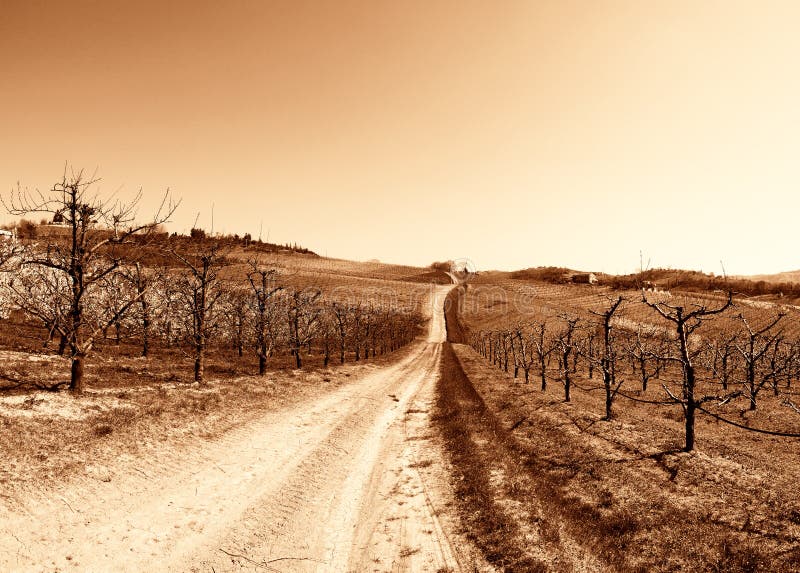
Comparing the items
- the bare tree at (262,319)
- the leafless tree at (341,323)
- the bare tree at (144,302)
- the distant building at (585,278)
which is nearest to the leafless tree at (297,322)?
the bare tree at (262,319)

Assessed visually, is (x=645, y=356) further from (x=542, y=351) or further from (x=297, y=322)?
(x=297, y=322)

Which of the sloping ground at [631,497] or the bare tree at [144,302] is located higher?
the bare tree at [144,302]

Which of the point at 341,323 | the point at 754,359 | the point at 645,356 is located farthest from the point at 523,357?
the point at 754,359

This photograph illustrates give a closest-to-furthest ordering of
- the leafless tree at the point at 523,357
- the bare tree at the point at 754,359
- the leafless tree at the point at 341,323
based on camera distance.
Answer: the bare tree at the point at 754,359, the leafless tree at the point at 523,357, the leafless tree at the point at 341,323

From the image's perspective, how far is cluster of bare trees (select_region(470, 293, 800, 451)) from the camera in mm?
16125

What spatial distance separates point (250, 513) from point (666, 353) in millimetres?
34320

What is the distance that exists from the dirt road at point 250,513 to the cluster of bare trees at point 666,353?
32.9ft

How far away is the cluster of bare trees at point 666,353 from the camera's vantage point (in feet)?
52.9

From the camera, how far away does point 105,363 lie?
1006 inches

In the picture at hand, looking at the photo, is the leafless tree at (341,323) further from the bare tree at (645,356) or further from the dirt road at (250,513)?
the bare tree at (645,356)

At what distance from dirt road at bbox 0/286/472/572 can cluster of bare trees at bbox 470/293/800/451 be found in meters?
10.0

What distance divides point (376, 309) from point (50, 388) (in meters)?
72.8

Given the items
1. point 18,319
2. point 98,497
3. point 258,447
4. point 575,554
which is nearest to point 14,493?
point 98,497

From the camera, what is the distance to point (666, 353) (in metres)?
32.7
